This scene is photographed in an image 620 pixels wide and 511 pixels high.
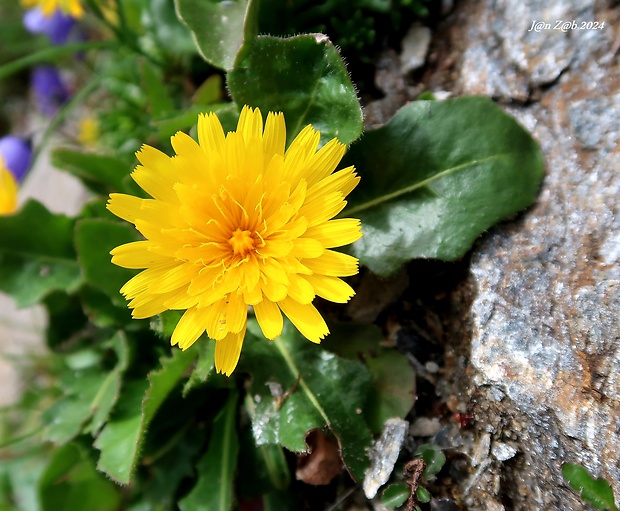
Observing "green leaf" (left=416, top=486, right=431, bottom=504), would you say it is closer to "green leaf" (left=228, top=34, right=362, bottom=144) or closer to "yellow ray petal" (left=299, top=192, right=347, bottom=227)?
"yellow ray petal" (left=299, top=192, right=347, bottom=227)

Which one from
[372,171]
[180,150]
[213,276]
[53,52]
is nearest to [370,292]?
[372,171]

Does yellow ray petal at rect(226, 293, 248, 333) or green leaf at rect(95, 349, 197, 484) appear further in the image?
green leaf at rect(95, 349, 197, 484)

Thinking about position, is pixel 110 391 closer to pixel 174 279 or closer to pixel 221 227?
pixel 174 279

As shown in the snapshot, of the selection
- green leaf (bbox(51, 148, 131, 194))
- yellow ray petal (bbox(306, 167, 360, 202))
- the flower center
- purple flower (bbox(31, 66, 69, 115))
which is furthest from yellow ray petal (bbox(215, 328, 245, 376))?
purple flower (bbox(31, 66, 69, 115))

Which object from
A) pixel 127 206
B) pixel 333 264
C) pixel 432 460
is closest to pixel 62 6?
pixel 127 206

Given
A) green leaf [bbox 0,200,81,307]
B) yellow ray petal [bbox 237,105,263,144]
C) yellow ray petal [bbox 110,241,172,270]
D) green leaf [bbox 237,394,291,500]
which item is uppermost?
yellow ray petal [bbox 237,105,263,144]

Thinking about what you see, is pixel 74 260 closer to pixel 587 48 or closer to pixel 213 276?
pixel 213 276

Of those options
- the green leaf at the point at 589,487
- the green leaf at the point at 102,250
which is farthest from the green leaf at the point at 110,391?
the green leaf at the point at 589,487
